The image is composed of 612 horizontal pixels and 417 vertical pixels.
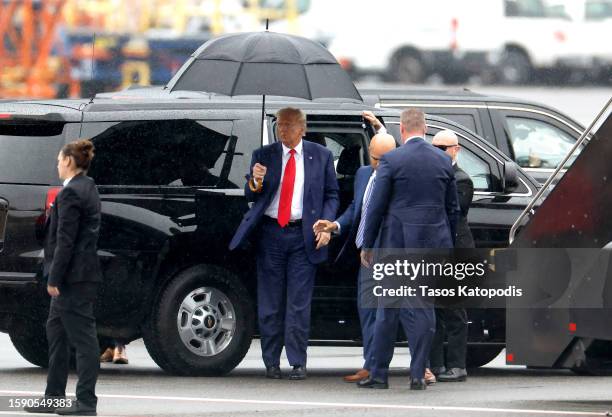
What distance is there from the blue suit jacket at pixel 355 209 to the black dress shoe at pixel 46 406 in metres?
2.76

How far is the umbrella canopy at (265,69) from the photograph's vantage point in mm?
13258

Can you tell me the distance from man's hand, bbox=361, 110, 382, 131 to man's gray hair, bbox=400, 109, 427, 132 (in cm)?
67

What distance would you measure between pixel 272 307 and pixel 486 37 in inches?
966

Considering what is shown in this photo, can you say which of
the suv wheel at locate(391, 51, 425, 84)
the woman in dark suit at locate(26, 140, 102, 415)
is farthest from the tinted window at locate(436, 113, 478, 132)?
the suv wheel at locate(391, 51, 425, 84)

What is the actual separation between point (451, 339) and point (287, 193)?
1.49 metres

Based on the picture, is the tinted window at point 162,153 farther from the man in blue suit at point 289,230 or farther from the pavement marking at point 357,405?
the pavement marking at point 357,405

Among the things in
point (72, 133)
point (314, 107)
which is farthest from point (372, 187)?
point (72, 133)

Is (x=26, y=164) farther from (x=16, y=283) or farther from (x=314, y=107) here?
(x=314, y=107)

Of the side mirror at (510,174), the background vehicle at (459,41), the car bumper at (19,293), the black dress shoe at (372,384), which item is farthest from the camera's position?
the background vehicle at (459,41)

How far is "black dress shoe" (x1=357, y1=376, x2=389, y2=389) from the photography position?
39.1 feet

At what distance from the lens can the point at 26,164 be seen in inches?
482

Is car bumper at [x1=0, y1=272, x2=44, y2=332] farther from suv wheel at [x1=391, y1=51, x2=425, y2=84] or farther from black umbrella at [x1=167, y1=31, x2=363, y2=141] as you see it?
suv wheel at [x1=391, y1=51, x2=425, y2=84]

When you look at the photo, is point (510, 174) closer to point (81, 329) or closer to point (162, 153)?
point (162, 153)

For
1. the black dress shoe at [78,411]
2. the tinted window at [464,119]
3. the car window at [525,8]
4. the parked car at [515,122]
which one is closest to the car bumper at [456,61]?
the car window at [525,8]
